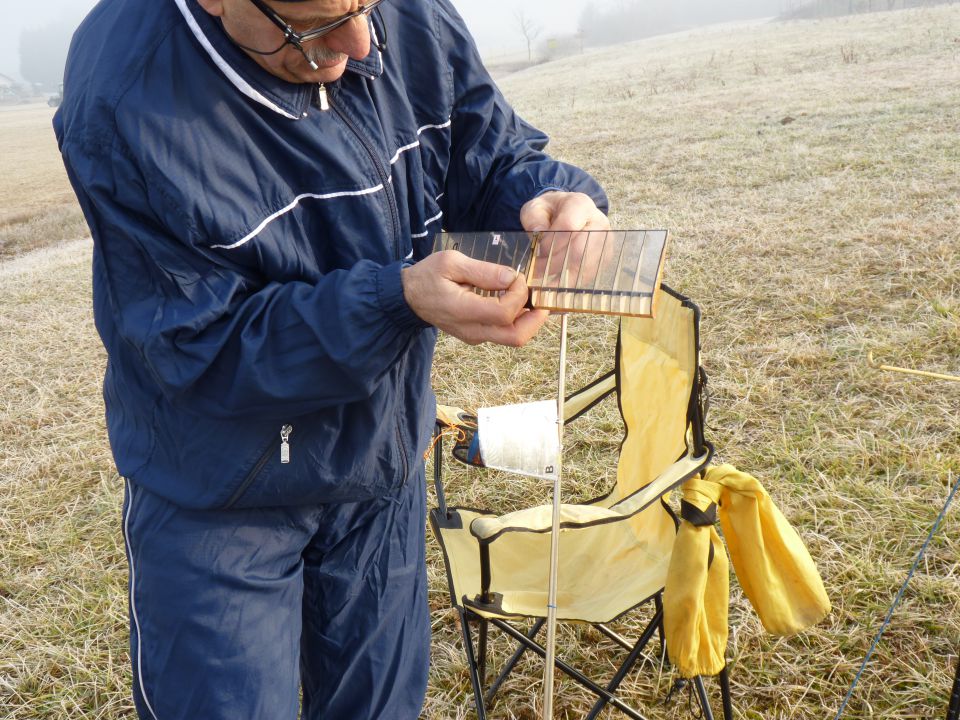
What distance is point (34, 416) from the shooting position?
459 centimetres

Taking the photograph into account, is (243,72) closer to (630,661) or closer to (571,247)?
(571,247)

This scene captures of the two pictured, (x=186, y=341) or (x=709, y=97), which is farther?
(x=709, y=97)

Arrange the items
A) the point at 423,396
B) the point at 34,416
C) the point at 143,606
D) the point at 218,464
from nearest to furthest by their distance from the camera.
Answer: the point at 218,464 → the point at 143,606 → the point at 423,396 → the point at 34,416

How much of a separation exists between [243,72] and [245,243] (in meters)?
0.28

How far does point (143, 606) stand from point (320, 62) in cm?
110

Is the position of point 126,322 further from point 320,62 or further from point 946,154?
point 946,154

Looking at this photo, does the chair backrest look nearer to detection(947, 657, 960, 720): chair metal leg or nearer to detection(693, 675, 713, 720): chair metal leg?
detection(693, 675, 713, 720): chair metal leg

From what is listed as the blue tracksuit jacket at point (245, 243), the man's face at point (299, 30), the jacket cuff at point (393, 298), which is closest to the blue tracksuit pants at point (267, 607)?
the blue tracksuit jacket at point (245, 243)

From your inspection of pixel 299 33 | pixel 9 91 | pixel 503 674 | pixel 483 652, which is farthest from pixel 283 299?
pixel 9 91

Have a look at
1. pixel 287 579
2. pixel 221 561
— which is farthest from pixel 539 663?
pixel 221 561

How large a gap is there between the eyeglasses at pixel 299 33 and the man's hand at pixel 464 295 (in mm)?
395

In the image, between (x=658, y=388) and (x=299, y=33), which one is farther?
(x=658, y=388)

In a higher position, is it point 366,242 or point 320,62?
point 320,62

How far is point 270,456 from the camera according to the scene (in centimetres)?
145
